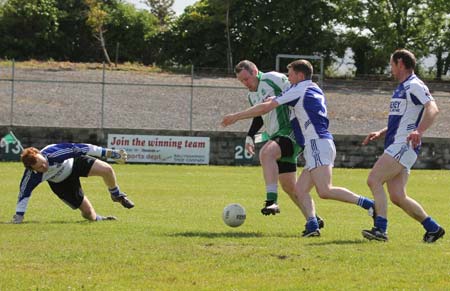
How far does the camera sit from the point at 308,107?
10.6 m

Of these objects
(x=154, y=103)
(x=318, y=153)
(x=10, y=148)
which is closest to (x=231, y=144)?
(x=10, y=148)

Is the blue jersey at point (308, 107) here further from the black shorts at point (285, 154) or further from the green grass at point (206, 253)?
the green grass at point (206, 253)

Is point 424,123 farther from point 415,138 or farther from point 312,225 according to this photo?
point 312,225

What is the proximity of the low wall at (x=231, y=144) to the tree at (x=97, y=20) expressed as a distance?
18.4 m

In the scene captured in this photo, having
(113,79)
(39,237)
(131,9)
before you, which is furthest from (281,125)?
(131,9)

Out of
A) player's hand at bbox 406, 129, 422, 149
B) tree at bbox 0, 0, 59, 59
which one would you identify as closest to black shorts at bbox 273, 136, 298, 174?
player's hand at bbox 406, 129, 422, 149

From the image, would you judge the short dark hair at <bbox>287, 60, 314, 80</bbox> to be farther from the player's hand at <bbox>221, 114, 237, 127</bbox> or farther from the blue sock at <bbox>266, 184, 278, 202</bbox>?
the blue sock at <bbox>266, 184, 278, 202</bbox>

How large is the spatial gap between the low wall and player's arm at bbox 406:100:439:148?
19.7 metres

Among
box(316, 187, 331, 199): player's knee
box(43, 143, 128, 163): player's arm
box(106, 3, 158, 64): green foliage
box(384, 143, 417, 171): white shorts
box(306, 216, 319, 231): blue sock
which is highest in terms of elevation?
box(106, 3, 158, 64): green foliage

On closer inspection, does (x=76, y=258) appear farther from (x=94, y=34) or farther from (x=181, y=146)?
(x=94, y=34)

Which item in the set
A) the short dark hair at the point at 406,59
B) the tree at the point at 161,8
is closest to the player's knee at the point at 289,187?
the short dark hair at the point at 406,59

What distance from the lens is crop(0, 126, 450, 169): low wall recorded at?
2903 centimetres

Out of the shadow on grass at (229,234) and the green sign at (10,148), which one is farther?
the green sign at (10,148)

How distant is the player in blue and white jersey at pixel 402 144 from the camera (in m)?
9.86
